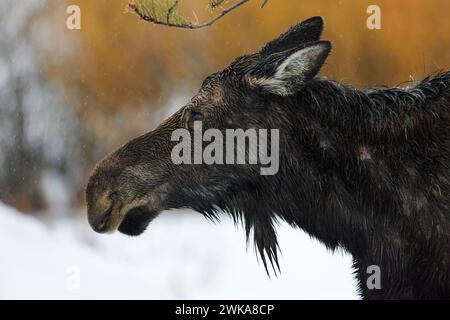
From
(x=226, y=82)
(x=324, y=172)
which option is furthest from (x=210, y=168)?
(x=324, y=172)

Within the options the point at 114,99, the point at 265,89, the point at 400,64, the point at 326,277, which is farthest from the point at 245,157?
the point at 114,99

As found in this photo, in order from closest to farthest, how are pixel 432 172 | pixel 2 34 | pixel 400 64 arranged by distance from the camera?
1. pixel 432 172
2. pixel 400 64
3. pixel 2 34

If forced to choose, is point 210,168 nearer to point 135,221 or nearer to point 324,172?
point 135,221

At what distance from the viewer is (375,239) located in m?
5.56

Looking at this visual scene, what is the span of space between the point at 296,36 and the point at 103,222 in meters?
1.86

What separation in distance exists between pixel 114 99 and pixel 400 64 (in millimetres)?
4157

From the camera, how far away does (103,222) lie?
561cm

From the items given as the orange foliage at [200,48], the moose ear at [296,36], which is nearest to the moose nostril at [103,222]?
the moose ear at [296,36]

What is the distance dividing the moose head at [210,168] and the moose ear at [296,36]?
177mm

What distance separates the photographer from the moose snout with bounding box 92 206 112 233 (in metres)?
5.60

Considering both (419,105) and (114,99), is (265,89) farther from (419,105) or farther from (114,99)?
(114,99)

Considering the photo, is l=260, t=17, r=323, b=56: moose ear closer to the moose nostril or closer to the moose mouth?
the moose mouth

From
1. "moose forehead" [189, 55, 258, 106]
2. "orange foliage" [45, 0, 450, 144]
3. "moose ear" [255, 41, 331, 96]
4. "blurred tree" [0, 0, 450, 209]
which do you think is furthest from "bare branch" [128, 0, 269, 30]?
"blurred tree" [0, 0, 450, 209]

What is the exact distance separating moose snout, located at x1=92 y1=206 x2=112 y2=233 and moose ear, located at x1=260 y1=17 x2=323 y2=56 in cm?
152
